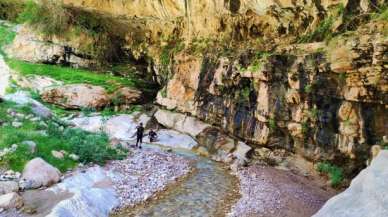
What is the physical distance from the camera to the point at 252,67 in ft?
64.1

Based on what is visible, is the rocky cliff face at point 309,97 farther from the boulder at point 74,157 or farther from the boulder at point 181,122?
the boulder at point 74,157

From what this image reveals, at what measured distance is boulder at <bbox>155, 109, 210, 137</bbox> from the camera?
22.2 meters

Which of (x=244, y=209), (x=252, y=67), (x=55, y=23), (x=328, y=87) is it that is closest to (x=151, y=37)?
(x=55, y=23)

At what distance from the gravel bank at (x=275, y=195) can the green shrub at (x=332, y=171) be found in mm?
715

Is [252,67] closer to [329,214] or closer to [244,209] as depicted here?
[244,209]

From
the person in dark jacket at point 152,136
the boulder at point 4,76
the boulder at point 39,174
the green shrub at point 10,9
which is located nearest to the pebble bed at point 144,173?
the boulder at point 39,174

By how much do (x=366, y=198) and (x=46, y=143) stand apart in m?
9.88

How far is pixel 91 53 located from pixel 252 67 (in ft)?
54.4

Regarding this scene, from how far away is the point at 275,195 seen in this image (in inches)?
527

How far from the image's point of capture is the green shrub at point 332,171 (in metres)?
15.1

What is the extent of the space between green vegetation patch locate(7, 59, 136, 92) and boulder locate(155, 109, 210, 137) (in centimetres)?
528

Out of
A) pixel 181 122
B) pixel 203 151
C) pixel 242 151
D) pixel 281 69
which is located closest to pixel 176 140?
pixel 181 122

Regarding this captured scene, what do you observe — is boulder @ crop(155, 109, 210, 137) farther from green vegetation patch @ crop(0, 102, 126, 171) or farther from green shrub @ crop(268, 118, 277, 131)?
green vegetation patch @ crop(0, 102, 126, 171)

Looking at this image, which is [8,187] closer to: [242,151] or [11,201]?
[11,201]
